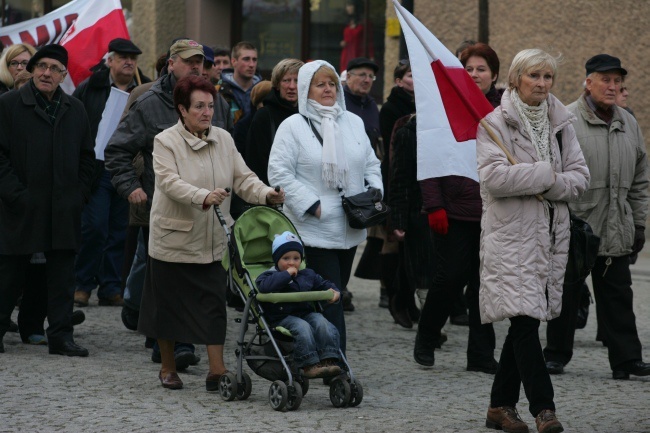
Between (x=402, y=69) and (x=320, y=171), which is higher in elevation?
(x=402, y=69)

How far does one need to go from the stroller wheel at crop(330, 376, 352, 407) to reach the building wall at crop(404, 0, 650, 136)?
34.2 ft

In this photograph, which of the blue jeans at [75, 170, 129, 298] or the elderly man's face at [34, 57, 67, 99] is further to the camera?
the blue jeans at [75, 170, 129, 298]

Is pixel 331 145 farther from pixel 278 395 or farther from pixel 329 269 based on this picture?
pixel 278 395

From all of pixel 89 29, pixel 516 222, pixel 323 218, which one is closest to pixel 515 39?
pixel 89 29

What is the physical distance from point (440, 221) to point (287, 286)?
1534mm

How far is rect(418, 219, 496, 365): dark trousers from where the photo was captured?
8.77m

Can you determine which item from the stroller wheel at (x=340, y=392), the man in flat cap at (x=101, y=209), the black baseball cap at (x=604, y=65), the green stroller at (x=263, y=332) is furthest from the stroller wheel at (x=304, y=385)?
the man in flat cap at (x=101, y=209)

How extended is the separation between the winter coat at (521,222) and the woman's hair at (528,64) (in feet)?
0.43

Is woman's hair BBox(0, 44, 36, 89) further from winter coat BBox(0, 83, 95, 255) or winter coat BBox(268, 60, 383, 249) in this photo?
winter coat BBox(268, 60, 383, 249)

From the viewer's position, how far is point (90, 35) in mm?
12078

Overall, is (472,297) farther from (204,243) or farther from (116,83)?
(116,83)

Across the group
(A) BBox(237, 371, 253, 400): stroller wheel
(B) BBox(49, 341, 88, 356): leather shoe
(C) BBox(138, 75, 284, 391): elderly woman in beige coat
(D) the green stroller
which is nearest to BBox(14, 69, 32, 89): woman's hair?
(B) BBox(49, 341, 88, 356): leather shoe

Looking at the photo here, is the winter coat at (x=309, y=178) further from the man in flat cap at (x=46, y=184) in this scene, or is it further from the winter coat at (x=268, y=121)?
the man in flat cap at (x=46, y=184)

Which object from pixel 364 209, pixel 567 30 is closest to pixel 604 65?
pixel 364 209
